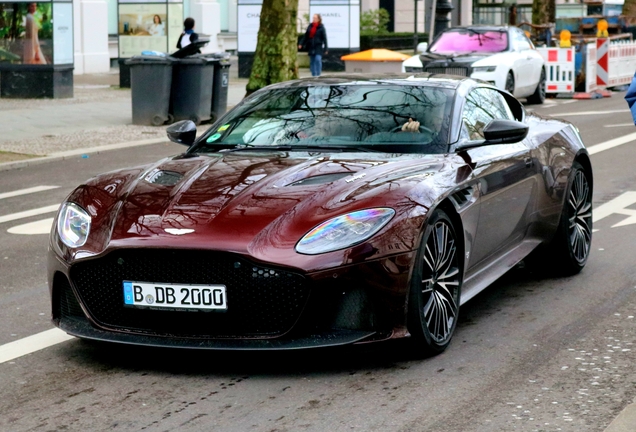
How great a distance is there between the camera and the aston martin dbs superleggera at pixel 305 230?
5320 mm

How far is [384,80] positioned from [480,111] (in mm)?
590

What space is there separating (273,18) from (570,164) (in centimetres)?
1495

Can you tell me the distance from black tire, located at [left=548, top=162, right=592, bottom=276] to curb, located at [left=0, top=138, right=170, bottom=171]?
8.44 m

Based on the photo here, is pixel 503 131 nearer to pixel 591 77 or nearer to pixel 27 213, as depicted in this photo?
pixel 27 213

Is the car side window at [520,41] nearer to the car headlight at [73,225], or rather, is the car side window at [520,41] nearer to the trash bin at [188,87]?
the trash bin at [188,87]

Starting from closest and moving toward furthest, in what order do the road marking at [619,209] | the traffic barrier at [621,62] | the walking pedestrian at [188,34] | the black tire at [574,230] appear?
the black tire at [574,230] → the road marking at [619,209] → the walking pedestrian at [188,34] → the traffic barrier at [621,62]

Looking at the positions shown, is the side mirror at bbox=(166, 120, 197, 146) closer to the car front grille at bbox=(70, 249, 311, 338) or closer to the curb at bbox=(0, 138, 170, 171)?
the car front grille at bbox=(70, 249, 311, 338)

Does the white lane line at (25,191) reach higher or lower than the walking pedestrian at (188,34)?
lower

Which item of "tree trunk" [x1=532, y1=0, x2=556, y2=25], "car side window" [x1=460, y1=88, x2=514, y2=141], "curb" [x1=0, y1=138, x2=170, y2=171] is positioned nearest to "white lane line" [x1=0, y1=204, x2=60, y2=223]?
"curb" [x1=0, y1=138, x2=170, y2=171]

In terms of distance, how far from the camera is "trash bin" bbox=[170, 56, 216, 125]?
19922 millimetres

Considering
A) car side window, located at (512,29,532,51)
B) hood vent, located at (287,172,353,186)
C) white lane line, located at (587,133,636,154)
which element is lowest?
white lane line, located at (587,133,636,154)

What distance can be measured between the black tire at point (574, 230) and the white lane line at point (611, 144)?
25.2 feet

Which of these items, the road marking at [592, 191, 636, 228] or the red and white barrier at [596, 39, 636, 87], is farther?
the red and white barrier at [596, 39, 636, 87]

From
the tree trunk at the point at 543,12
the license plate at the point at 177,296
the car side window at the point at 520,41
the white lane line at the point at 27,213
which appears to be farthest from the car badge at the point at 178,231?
the tree trunk at the point at 543,12
